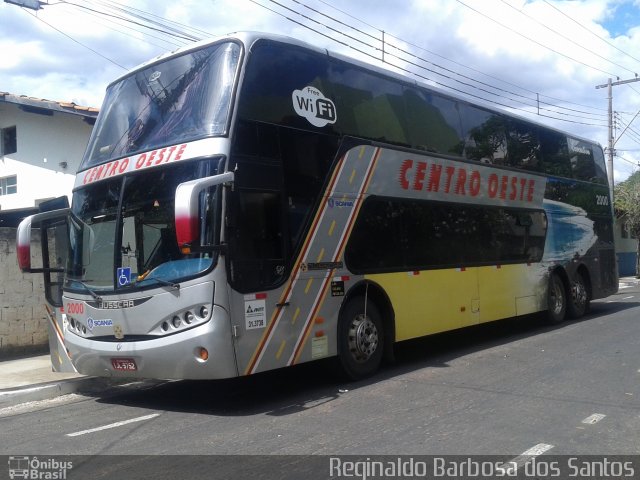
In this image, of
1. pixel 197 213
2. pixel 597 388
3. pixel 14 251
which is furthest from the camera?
pixel 14 251

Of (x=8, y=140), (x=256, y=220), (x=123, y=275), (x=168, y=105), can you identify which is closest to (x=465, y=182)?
(x=256, y=220)

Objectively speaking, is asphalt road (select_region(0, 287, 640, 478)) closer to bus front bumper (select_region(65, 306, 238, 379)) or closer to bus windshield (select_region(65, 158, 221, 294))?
bus front bumper (select_region(65, 306, 238, 379))

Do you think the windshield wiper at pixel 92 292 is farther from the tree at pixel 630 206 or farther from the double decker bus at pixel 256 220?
the tree at pixel 630 206

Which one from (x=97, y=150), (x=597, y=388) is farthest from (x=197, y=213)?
(x=597, y=388)

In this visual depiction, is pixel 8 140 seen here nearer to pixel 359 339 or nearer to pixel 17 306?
pixel 17 306

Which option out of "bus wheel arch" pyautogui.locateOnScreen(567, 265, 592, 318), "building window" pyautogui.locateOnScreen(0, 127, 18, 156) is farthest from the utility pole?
"building window" pyautogui.locateOnScreen(0, 127, 18, 156)

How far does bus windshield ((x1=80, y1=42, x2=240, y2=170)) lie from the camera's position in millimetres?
7031

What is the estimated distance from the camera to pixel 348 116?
8422 millimetres

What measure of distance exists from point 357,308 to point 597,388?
2.99m

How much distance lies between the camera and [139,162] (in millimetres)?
7203

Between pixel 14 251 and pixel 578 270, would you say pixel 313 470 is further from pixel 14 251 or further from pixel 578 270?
pixel 578 270

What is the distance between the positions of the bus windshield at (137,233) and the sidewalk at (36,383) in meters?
1.57

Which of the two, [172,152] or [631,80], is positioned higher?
[631,80]

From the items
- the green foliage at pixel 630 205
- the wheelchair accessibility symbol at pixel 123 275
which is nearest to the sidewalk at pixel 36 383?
the wheelchair accessibility symbol at pixel 123 275
